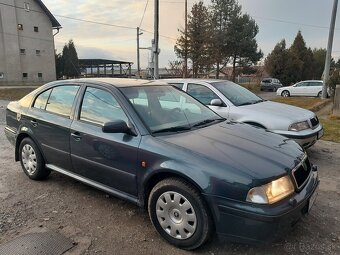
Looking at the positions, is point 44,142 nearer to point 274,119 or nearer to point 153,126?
point 153,126

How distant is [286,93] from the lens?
2605 centimetres

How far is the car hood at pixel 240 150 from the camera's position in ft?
9.29

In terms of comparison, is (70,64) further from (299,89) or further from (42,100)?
(42,100)

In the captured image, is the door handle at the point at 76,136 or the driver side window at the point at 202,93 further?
the driver side window at the point at 202,93

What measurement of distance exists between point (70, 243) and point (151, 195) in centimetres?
91

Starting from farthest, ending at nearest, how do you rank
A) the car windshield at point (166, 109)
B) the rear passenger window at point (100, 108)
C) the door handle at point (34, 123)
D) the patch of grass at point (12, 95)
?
the patch of grass at point (12, 95) → the door handle at point (34, 123) → the rear passenger window at point (100, 108) → the car windshield at point (166, 109)

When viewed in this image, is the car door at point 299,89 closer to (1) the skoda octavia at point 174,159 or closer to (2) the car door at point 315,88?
(2) the car door at point 315,88

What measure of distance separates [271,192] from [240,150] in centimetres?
52

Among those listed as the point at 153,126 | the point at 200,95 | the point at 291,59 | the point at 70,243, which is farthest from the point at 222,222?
the point at 291,59

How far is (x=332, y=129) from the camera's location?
29.2ft

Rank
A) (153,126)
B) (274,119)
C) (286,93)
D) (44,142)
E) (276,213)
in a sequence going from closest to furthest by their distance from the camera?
1. (276,213)
2. (153,126)
3. (44,142)
4. (274,119)
5. (286,93)

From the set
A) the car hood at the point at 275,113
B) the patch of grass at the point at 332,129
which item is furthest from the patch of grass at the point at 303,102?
the car hood at the point at 275,113

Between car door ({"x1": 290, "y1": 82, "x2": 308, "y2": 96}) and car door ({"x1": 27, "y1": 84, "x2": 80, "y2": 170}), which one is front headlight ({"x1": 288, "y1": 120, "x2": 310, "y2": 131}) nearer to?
car door ({"x1": 27, "y1": 84, "x2": 80, "y2": 170})

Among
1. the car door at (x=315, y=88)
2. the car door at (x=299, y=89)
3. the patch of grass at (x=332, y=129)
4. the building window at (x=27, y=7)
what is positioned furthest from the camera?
the building window at (x=27, y=7)
